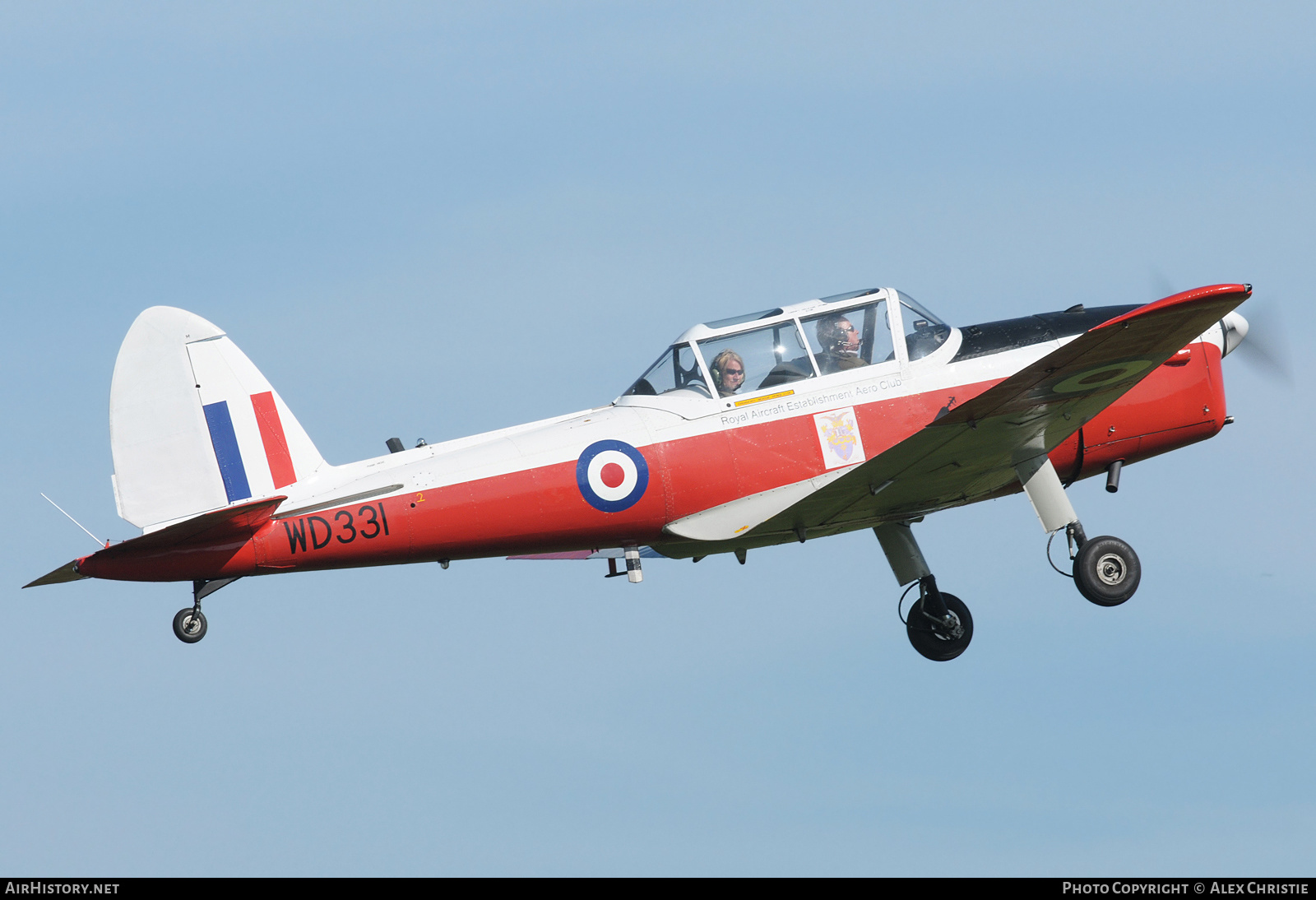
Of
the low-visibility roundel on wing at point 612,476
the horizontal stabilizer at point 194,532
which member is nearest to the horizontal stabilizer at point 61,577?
the horizontal stabilizer at point 194,532

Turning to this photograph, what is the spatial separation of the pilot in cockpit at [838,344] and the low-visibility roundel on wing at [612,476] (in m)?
1.77

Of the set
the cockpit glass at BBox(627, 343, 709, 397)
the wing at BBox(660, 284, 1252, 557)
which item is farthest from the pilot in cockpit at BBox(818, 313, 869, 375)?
the cockpit glass at BBox(627, 343, 709, 397)

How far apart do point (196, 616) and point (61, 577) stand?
1.00m

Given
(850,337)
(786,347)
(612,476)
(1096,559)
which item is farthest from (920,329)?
(612,476)

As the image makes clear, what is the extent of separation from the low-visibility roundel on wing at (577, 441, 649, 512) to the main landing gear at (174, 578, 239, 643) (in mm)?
2773

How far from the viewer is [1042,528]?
40.5 ft

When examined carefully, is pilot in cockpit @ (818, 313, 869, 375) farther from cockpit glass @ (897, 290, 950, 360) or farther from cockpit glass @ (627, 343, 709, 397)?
cockpit glass @ (627, 343, 709, 397)

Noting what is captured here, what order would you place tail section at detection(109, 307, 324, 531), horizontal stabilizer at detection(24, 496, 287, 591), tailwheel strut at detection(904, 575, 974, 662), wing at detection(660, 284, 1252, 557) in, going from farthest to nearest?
tailwheel strut at detection(904, 575, 974, 662), tail section at detection(109, 307, 324, 531), horizontal stabilizer at detection(24, 496, 287, 591), wing at detection(660, 284, 1252, 557)

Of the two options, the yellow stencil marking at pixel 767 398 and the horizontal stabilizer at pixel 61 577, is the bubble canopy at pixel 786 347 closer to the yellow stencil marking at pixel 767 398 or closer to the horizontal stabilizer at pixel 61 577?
the yellow stencil marking at pixel 767 398

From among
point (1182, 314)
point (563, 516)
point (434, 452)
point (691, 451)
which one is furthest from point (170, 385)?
point (1182, 314)

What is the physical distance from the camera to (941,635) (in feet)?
45.3

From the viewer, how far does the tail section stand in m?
10.8

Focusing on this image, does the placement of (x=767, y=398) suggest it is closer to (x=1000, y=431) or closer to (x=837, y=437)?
(x=837, y=437)

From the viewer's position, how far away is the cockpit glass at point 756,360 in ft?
39.0
